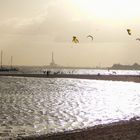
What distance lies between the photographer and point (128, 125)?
27.2 m

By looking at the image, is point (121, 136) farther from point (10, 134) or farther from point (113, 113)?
point (113, 113)

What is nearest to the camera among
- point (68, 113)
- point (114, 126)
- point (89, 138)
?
point (89, 138)

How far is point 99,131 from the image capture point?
2481 centimetres

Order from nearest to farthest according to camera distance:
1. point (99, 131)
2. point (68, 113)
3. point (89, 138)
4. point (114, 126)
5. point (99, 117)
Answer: point (89, 138) → point (99, 131) → point (114, 126) → point (99, 117) → point (68, 113)

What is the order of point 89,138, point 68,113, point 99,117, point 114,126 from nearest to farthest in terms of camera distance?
point 89,138, point 114,126, point 99,117, point 68,113

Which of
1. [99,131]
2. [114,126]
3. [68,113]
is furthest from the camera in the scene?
[68,113]

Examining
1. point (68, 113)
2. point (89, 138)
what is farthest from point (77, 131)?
point (68, 113)

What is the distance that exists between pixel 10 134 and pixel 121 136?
6988 millimetres

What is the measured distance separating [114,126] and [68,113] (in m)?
10.5

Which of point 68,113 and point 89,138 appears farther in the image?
point 68,113

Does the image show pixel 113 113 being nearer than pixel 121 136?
No

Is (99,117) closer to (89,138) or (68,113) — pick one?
(68,113)

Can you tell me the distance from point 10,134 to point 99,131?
5.45m

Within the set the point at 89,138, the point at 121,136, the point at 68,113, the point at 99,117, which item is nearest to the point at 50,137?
the point at 89,138
